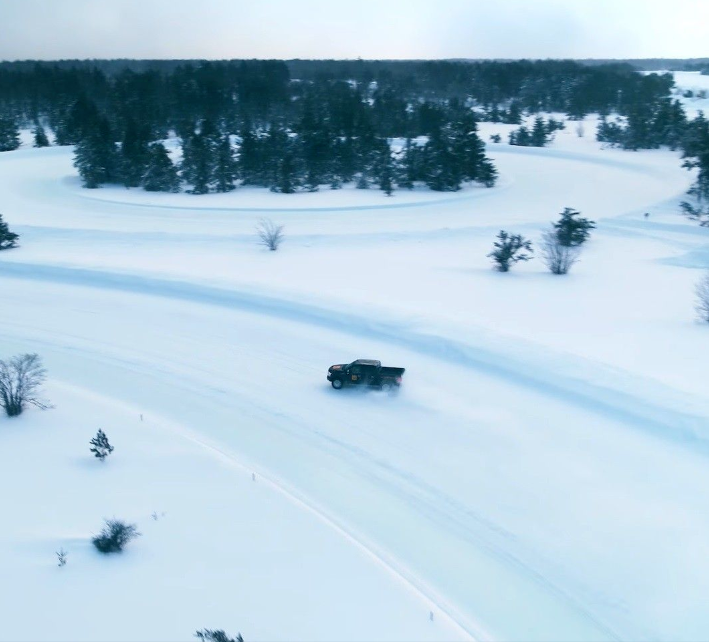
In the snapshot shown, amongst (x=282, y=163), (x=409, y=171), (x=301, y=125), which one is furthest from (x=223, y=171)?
(x=409, y=171)

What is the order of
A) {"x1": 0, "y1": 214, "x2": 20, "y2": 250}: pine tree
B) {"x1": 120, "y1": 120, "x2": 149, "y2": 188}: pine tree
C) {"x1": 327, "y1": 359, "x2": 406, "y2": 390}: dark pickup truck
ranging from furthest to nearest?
{"x1": 120, "y1": 120, "x2": 149, "y2": 188}: pine tree < {"x1": 0, "y1": 214, "x2": 20, "y2": 250}: pine tree < {"x1": 327, "y1": 359, "x2": 406, "y2": 390}: dark pickup truck

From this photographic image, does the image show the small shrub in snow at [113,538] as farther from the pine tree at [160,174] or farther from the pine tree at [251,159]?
the pine tree at [251,159]

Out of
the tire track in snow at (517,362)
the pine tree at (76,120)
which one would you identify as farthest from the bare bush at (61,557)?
the pine tree at (76,120)

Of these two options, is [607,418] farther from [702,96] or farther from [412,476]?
[702,96]

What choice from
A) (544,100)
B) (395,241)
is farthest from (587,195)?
(544,100)

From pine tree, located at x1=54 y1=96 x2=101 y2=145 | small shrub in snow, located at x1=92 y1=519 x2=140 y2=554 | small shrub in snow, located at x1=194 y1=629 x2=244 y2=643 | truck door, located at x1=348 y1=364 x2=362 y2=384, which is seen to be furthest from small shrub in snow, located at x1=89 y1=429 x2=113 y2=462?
pine tree, located at x1=54 y1=96 x2=101 y2=145

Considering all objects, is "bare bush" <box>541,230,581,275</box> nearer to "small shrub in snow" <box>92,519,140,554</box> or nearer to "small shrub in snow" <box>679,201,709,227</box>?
"small shrub in snow" <box>679,201,709,227</box>
